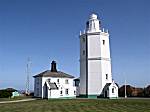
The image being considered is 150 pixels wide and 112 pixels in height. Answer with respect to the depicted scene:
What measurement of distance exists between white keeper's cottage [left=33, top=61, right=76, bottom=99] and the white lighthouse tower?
102 inches

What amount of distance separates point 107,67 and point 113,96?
4888 millimetres

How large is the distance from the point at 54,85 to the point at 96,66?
25.4 feet

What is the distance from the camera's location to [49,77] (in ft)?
156

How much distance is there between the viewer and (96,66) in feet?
150

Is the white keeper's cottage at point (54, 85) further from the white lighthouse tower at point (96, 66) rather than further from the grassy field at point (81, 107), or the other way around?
the grassy field at point (81, 107)

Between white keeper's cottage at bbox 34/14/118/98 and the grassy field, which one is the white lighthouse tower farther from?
the grassy field

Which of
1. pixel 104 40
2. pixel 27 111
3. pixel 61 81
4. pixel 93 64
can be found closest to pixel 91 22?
pixel 104 40

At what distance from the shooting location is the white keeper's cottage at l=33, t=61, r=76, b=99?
1800 inches

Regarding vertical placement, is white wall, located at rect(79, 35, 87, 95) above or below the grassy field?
above

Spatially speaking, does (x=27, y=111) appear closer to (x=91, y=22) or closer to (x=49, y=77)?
(x=49, y=77)

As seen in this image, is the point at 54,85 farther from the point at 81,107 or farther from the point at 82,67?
the point at 81,107

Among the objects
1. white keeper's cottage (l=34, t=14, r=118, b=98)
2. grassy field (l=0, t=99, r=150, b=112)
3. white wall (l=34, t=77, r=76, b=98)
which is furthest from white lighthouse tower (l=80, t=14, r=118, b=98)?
grassy field (l=0, t=99, r=150, b=112)

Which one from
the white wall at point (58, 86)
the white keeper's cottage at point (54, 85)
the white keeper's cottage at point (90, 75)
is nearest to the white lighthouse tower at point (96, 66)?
the white keeper's cottage at point (90, 75)

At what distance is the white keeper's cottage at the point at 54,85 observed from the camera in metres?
45.7
